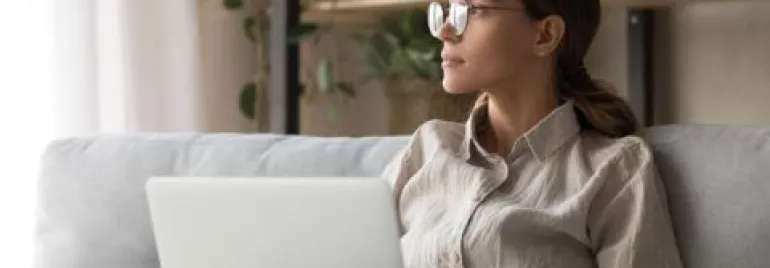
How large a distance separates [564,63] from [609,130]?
0.10m

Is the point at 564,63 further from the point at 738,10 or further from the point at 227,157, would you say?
the point at 738,10

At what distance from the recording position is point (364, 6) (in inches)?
84.8

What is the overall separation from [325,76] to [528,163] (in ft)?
3.62

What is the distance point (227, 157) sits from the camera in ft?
5.53

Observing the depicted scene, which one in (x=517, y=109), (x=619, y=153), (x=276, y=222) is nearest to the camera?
(x=276, y=222)

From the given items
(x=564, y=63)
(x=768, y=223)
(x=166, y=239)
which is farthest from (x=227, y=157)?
(x=768, y=223)

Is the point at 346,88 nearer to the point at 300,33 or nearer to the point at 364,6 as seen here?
the point at 300,33

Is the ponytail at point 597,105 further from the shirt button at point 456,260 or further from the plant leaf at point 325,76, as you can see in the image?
the plant leaf at point 325,76

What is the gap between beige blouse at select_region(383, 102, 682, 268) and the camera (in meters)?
1.30

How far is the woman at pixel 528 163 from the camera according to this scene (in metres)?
1.32

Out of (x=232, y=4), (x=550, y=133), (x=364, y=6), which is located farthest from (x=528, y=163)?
(x=232, y=4)

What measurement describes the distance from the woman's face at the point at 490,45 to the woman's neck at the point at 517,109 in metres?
0.03

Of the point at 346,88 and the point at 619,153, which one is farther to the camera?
the point at 346,88

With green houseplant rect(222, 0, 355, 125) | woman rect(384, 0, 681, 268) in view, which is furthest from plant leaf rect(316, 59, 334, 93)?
woman rect(384, 0, 681, 268)
